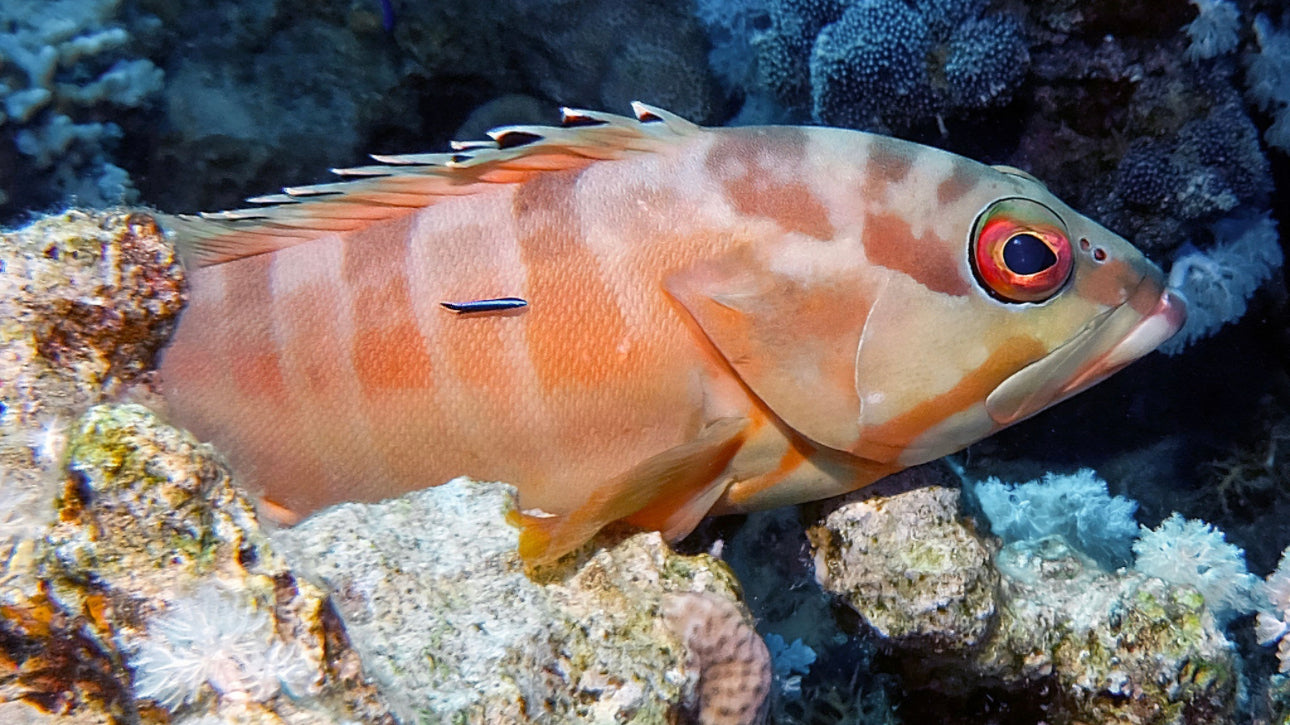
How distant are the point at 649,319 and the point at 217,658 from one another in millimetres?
1445

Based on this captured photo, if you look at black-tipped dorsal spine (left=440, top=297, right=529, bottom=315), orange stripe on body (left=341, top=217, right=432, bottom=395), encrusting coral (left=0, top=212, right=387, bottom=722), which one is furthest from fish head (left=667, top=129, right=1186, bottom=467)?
encrusting coral (left=0, top=212, right=387, bottom=722)

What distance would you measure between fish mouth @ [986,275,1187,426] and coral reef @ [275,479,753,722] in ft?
3.43

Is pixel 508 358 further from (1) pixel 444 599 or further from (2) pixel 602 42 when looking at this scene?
(2) pixel 602 42

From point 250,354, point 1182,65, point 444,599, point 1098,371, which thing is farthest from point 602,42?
point 444,599

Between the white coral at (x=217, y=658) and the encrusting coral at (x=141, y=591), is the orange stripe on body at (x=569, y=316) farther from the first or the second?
the white coral at (x=217, y=658)

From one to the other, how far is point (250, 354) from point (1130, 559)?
3.81 m

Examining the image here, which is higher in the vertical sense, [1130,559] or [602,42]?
[602,42]

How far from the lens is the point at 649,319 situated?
2373 millimetres

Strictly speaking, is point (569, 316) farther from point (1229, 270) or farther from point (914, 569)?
point (1229, 270)

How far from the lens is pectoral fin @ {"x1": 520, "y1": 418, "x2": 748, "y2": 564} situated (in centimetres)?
203

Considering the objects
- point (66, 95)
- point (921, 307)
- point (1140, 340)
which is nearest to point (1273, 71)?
point (1140, 340)

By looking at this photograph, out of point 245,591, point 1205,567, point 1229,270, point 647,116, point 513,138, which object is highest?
point 647,116

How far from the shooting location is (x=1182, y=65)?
157 inches

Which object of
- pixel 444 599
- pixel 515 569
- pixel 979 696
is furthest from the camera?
pixel 979 696
